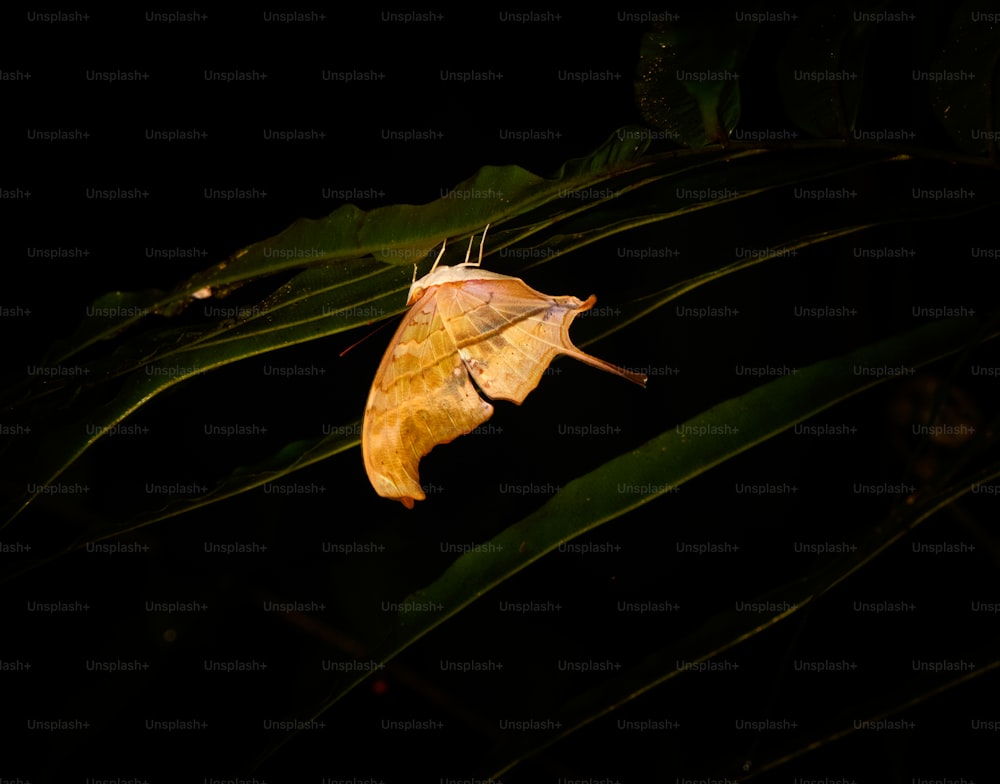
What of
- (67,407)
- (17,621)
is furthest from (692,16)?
(17,621)

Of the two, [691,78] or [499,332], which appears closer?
[691,78]

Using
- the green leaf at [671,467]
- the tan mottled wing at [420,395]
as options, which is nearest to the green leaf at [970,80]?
the green leaf at [671,467]

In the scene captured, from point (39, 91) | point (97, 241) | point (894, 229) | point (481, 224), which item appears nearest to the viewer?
point (481, 224)

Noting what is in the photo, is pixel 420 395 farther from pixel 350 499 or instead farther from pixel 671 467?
pixel 350 499

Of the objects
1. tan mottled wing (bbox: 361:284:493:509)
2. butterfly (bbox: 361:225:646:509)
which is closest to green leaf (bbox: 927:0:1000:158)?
butterfly (bbox: 361:225:646:509)

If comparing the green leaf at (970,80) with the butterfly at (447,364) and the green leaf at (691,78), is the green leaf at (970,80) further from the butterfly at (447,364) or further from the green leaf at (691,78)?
the butterfly at (447,364)

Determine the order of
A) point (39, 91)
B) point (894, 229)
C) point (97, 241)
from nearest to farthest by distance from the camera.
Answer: point (39, 91) → point (97, 241) → point (894, 229)

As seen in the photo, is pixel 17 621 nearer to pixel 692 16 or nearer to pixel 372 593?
pixel 372 593

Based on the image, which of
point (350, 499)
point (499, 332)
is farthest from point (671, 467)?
point (350, 499)
